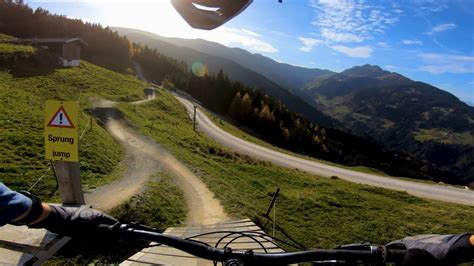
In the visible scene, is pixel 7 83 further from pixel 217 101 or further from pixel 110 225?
pixel 217 101

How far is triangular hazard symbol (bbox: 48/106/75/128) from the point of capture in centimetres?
918

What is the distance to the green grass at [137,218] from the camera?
34.3 feet

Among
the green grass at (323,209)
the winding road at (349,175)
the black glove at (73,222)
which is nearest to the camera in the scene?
the black glove at (73,222)

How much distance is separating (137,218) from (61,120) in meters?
5.97

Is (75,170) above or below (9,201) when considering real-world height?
below

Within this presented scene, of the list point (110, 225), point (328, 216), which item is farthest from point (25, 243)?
point (328, 216)

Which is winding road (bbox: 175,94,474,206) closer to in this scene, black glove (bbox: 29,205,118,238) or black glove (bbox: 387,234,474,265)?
black glove (bbox: 387,234,474,265)

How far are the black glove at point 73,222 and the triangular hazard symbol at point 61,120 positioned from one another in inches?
279

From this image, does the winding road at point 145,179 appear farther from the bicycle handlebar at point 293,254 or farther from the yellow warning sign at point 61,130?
the bicycle handlebar at point 293,254

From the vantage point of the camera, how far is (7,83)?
38688 millimetres

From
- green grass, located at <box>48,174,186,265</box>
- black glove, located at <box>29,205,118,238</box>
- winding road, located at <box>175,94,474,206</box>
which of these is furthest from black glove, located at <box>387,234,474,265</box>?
winding road, located at <box>175,94,474,206</box>

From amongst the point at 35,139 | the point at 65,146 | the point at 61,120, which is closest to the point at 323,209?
the point at 65,146

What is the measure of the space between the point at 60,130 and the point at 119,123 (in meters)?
26.4

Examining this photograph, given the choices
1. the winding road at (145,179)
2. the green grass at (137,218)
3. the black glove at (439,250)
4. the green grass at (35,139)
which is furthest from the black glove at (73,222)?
the green grass at (35,139)
